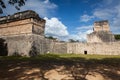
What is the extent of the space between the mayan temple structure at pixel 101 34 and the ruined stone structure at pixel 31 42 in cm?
974

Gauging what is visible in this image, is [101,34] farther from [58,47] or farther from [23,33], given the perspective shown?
[23,33]

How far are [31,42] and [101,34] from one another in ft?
64.8

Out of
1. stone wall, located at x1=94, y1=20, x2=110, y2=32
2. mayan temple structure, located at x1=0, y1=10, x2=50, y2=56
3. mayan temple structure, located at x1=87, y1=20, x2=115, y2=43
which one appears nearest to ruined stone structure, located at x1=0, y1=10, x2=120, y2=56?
mayan temple structure, located at x1=0, y1=10, x2=50, y2=56

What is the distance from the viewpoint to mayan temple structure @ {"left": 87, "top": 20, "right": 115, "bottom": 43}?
33.9m

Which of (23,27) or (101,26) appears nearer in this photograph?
(23,27)

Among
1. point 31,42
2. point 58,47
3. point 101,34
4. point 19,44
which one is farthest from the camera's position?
point 101,34

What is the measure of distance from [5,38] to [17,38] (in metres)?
2.98

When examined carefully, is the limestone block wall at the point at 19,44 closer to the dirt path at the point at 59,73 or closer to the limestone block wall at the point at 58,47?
the limestone block wall at the point at 58,47

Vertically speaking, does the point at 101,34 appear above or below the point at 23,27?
above

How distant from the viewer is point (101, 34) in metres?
34.3

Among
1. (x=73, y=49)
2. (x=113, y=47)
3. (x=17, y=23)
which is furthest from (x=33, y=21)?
(x=113, y=47)

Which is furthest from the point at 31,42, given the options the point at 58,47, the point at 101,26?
the point at 101,26

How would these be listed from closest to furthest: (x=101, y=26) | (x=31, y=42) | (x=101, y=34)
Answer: (x=31, y=42) < (x=101, y=34) < (x=101, y=26)

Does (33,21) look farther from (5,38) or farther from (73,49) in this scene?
(73,49)
